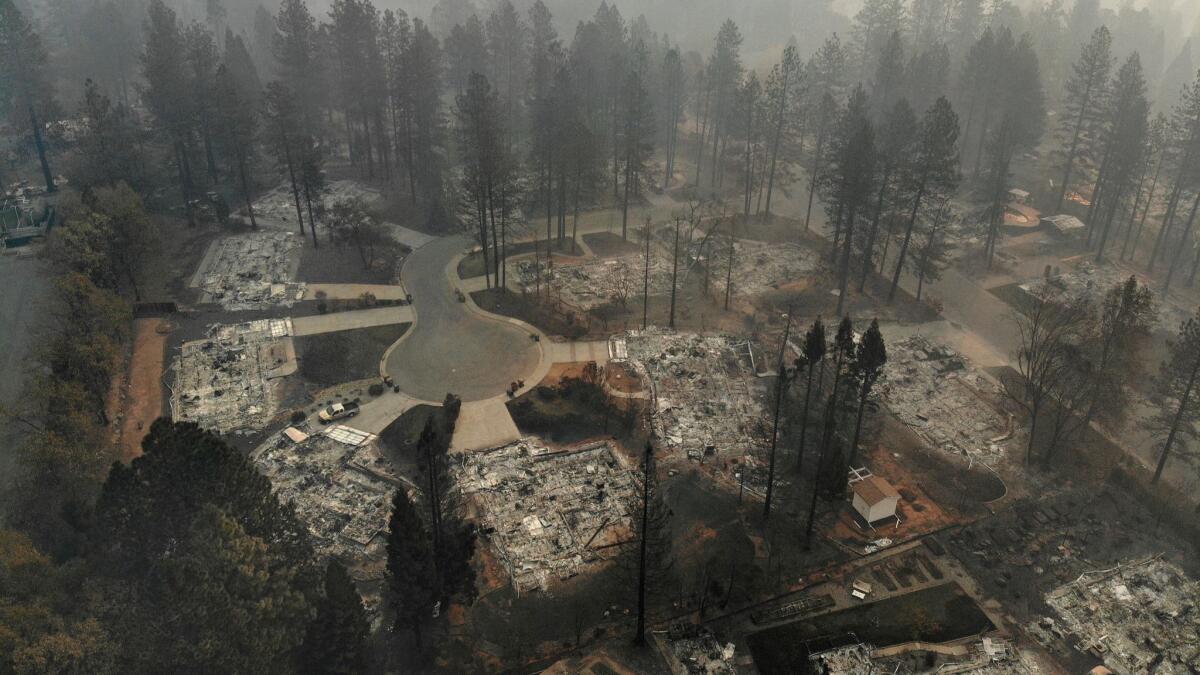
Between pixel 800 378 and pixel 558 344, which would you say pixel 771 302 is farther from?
pixel 558 344

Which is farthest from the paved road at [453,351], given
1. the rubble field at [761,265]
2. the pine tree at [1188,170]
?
the pine tree at [1188,170]

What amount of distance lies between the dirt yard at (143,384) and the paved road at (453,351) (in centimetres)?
1482

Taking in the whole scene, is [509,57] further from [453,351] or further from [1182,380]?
[1182,380]

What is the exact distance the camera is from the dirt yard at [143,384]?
45.8 metres

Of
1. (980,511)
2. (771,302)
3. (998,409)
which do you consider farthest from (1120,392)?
(771,302)

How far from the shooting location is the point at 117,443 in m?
43.0

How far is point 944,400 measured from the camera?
169 ft

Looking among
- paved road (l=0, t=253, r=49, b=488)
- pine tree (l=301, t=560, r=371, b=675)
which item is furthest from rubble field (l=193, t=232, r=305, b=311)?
pine tree (l=301, t=560, r=371, b=675)

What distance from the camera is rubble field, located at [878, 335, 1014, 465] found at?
156ft

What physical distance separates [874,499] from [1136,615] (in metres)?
12.5

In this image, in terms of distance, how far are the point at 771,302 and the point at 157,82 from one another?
204 ft

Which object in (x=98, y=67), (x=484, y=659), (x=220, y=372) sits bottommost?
(x=484, y=659)

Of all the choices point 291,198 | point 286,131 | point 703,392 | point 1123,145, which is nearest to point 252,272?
point 286,131

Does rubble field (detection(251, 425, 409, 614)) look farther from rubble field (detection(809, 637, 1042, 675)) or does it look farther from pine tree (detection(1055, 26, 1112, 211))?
pine tree (detection(1055, 26, 1112, 211))
